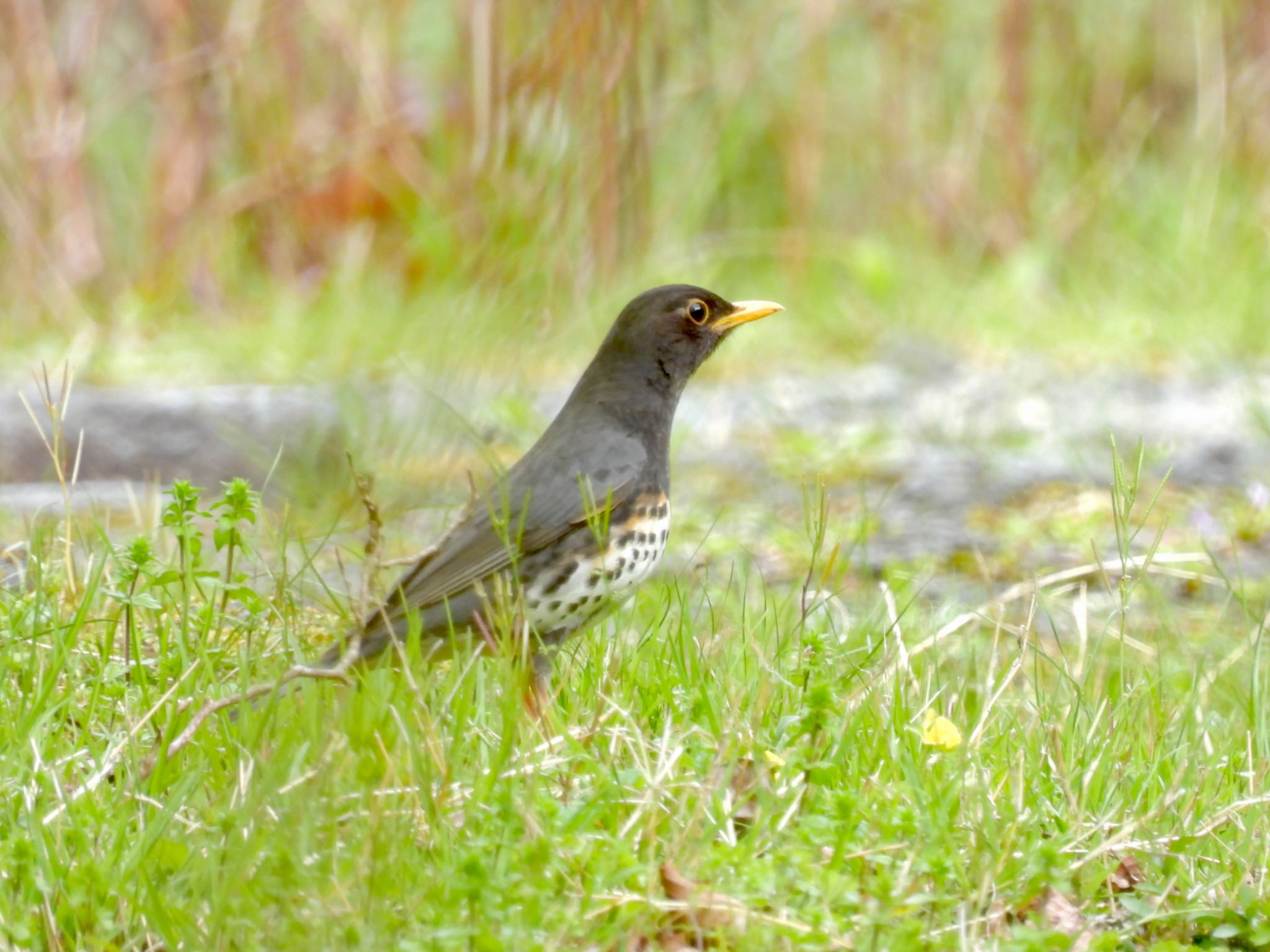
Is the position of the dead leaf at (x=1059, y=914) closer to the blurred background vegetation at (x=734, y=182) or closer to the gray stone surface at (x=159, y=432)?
the gray stone surface at (x=159, y=432)

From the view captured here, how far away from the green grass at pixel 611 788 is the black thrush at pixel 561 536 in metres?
0.10

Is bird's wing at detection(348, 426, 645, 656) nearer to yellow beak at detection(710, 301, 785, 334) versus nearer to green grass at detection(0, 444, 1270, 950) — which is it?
green grass at detection(0, 444, 1270, 950)

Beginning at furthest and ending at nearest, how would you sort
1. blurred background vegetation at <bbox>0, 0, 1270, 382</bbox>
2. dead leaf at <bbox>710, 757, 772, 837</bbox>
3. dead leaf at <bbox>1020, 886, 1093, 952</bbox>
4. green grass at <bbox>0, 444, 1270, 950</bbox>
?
blurred background vegetation at <bbox>0, 0, 1270, 382</bbox>, dead leaf at <bbox>710, 757, 772, 837</bbox>, dead leaf at <bbox>1020, 886, 1093, 952</bbox>, green grass at <bbox>0, 444, 1270, 950</bbox>

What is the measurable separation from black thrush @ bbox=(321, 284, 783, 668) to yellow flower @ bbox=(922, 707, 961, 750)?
0.68 metres

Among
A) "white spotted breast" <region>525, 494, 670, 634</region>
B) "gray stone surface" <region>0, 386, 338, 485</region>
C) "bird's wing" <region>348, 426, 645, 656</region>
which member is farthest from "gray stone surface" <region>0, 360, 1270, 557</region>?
"white spotted breast" <region>525, 494, 670, 634</region>

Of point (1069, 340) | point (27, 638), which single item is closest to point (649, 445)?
point (27, 638)

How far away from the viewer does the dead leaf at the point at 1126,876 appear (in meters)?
2.47

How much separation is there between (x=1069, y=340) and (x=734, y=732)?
531 cm

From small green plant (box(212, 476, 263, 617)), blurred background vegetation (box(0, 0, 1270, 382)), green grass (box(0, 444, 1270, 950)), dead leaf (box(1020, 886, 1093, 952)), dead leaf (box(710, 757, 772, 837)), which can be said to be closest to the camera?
green grass (box(0, 444, 1270, 950))

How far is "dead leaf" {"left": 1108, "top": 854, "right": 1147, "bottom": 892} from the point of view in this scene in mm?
2467

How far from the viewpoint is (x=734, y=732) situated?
255cm

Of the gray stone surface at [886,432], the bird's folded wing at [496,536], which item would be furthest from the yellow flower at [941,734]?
the gray stone surface at [886,432]

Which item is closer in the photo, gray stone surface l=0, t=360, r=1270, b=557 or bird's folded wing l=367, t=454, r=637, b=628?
bird's folded wing l=367, t=454, r=637, b=628

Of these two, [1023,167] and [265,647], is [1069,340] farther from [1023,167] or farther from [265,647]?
[265,647]
